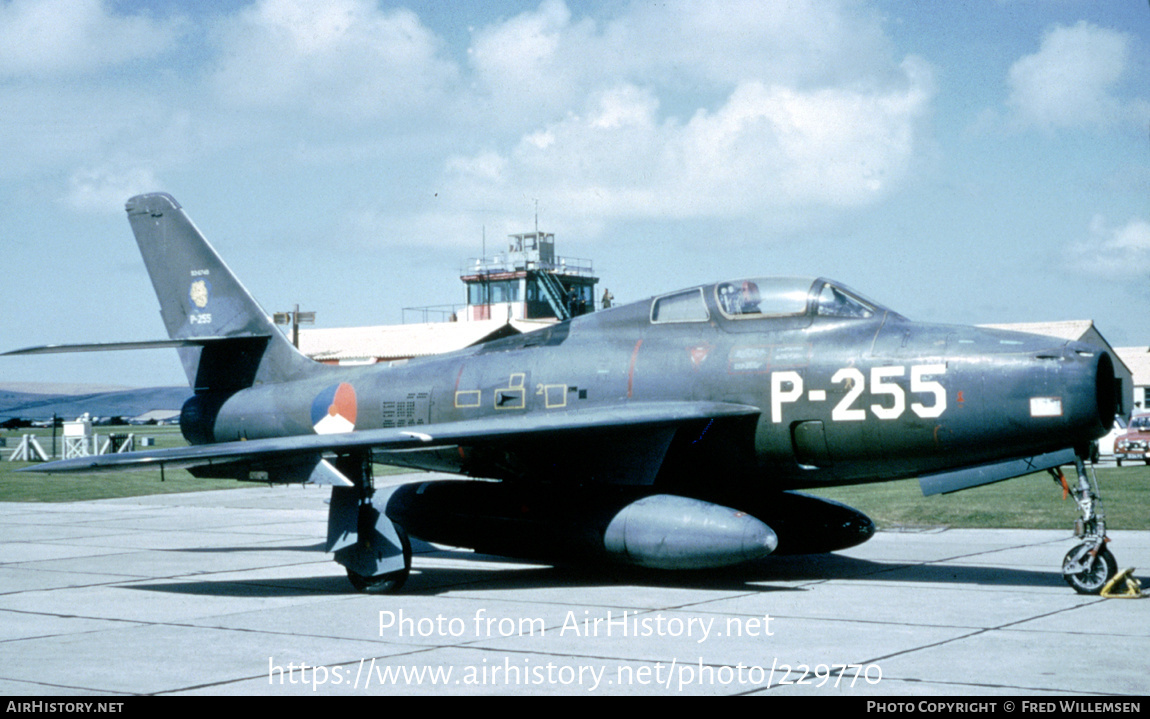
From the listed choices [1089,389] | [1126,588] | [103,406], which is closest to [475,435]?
[1089,389]

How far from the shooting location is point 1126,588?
9.91m

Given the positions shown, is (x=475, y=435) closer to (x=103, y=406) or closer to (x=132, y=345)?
(x=132, y=345)

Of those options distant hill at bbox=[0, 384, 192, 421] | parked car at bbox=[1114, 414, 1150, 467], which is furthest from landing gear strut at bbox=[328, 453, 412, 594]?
distant hill at bbox=[0, 384, 192, 421]

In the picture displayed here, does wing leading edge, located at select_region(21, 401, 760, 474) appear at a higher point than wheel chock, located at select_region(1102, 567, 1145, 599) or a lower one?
higher

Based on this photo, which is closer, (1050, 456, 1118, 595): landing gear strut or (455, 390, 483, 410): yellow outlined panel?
(1050, 456, 1118, 595): landing gear strut

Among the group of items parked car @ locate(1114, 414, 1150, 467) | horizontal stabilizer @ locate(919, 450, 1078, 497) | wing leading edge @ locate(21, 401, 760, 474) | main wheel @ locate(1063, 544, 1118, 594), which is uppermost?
wing leading edge @ locate(21, 401, 760, 474)

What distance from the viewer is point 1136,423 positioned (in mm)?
39031

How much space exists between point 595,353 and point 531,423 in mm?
1379

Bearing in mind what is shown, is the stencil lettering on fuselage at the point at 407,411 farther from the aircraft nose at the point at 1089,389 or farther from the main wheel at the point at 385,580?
the aircraft nose at the point at 1089,389

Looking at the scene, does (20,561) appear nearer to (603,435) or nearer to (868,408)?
(603,435)

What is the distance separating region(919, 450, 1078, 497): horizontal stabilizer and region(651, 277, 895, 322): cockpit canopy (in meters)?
1.71

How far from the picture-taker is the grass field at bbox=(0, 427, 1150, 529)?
16953mm

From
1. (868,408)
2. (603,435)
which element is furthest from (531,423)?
(868,408)

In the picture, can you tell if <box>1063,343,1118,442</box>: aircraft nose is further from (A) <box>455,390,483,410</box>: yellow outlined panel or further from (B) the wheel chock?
(A) <box>455,390,483,410</box>: yellow outlined panel
